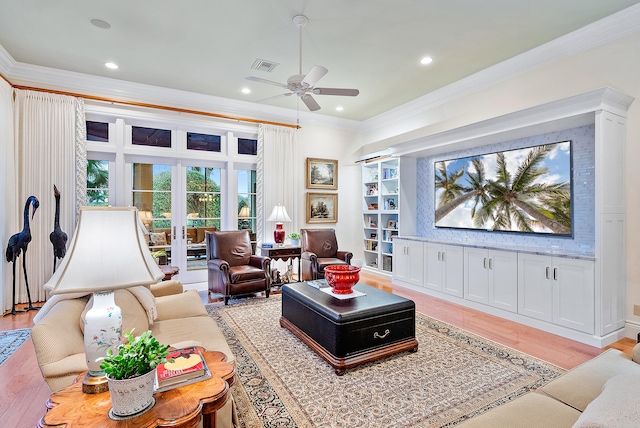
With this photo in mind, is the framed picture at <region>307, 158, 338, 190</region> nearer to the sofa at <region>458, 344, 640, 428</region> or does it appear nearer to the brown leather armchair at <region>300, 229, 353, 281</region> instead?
the brown leather armchair at <region>300, 229, 353, 281</region>

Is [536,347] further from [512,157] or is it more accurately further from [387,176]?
[387,176]

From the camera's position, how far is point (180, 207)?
5.46 m

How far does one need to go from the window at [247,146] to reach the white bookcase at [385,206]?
227cm

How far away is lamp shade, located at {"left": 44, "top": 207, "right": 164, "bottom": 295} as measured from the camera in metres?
1.36

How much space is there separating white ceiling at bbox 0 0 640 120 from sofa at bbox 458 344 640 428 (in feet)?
10.1

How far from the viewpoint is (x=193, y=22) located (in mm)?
3383

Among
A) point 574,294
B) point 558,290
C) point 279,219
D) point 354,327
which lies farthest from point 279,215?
point 574,294

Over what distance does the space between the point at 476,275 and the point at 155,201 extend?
499 centimetres

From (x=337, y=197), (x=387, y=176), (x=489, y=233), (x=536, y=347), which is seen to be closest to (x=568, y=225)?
(x=489, y=233)

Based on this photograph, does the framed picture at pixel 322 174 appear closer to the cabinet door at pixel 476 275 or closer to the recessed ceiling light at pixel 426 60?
the recessed ceiling light at pixel 426 60

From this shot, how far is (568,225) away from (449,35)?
2553mm

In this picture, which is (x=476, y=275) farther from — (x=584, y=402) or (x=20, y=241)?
(x=20, y=241)

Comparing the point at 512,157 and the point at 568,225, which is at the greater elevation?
the point at 512,157

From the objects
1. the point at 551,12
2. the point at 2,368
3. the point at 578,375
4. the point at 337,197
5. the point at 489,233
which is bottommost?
the point at 2,368
